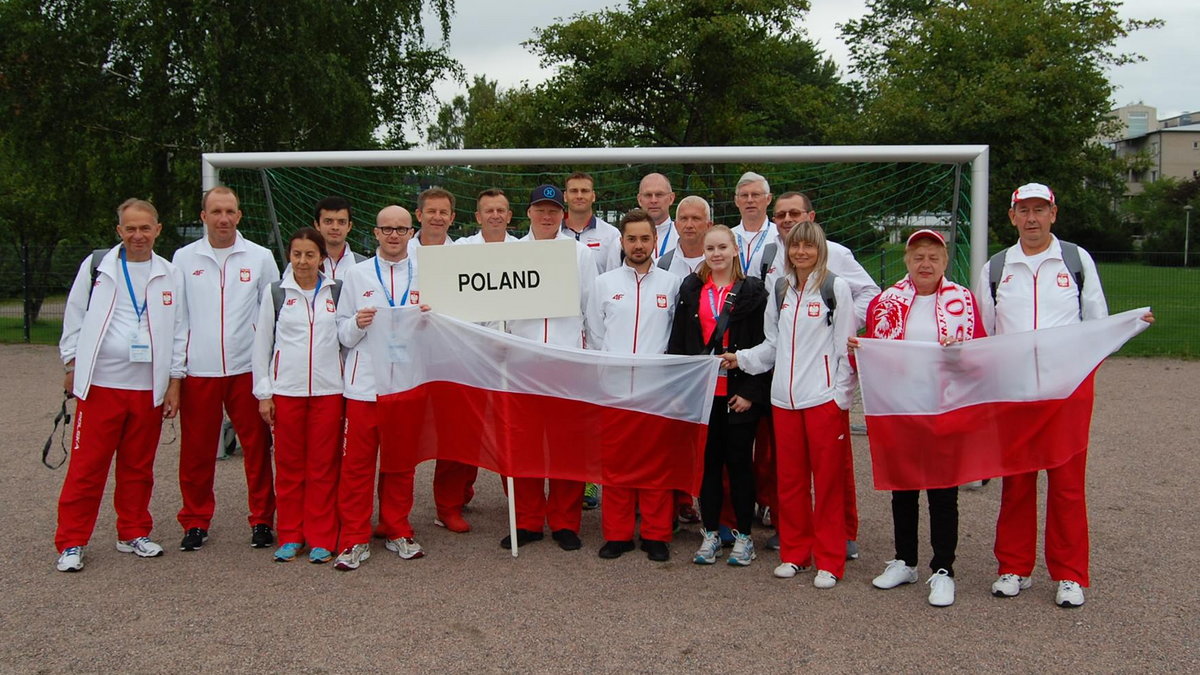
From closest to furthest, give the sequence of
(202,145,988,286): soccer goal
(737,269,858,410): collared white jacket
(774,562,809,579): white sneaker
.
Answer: (737,269,858,410): collared white jacket → (774,562,809,579): white sneaker → (202,145,988,286): soccer goal

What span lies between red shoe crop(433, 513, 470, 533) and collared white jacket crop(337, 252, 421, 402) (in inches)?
47.6

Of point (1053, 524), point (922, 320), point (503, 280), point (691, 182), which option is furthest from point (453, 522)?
point (691, 182)

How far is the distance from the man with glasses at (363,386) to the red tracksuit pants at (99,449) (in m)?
1.17

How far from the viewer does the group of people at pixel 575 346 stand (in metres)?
5.06

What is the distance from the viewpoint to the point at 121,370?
557cm

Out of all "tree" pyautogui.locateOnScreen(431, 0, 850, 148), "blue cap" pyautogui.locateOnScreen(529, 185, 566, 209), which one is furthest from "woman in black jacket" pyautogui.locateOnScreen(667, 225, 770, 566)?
"tree" pyautogui.locateOnScreen(431, 0, 850, 148)

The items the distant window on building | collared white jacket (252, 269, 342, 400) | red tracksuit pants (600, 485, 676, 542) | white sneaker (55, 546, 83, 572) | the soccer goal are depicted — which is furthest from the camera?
the distant window on building

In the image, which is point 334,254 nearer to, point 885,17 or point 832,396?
point 832,396

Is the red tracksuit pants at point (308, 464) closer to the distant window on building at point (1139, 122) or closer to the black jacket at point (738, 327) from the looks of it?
the black jacket at point (738, 327)

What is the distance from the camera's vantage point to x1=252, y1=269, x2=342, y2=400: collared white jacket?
5605 millimetres

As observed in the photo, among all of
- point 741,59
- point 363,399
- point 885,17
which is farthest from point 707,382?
point 885,17

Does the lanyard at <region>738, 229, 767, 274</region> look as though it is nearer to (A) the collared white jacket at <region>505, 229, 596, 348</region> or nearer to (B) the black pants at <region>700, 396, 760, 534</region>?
(A) the collared white jacket at <region>505, 229, 596, 348</region>

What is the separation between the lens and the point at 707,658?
4.30 meters

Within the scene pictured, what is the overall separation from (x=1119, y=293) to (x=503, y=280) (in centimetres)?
1662
